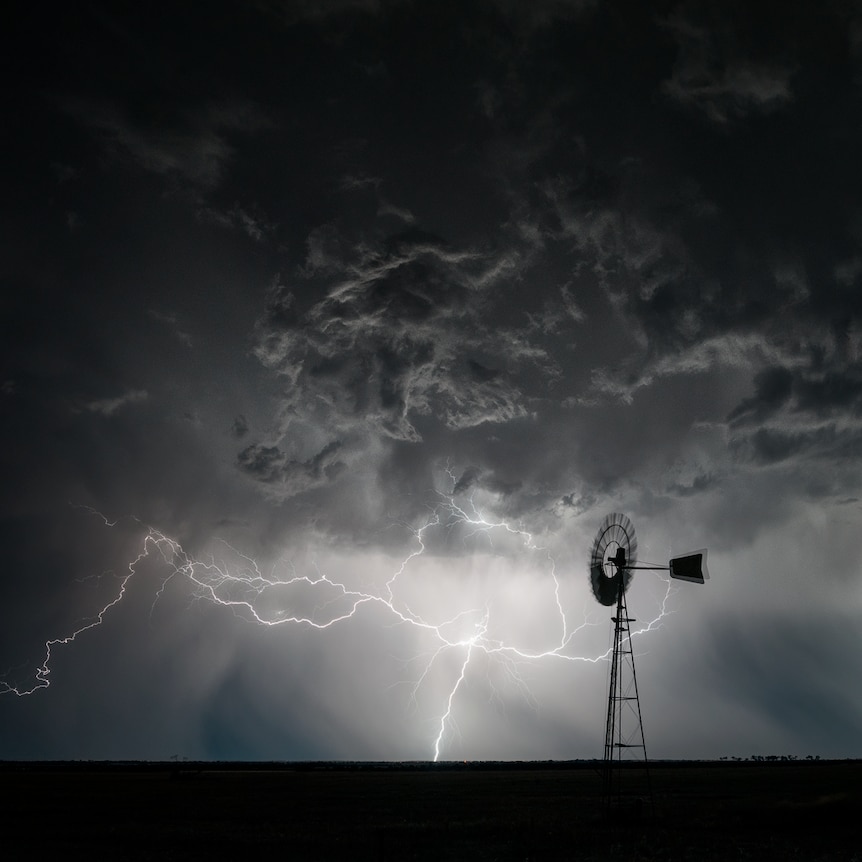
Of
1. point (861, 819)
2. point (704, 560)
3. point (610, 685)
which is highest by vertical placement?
point (704, 560)

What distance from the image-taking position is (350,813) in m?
37.4

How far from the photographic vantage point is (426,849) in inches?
968

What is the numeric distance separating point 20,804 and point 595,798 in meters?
36.6

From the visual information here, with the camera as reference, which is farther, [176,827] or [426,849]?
[176,827]

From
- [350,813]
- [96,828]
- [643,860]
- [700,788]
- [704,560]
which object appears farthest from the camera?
[700,788]

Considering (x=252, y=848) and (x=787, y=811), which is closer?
(x=252, y=848)

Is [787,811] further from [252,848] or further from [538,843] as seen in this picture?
[252,848]

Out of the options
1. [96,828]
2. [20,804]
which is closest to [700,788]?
[96,828]

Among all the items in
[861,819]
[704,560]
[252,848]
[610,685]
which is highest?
[704,560]

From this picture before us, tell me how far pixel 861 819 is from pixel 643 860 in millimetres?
14634

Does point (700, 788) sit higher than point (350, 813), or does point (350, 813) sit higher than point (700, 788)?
point (700, 788)

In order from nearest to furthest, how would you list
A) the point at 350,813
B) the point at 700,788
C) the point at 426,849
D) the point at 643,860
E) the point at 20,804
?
1. the point at 643,860
2. the point at 426,849
3. the point at 350,813
4. the point at 20,804
5. the point at 700,788

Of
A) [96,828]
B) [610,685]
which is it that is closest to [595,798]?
[610,685]

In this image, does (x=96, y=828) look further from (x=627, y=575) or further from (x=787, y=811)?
(x=787, y=811)
